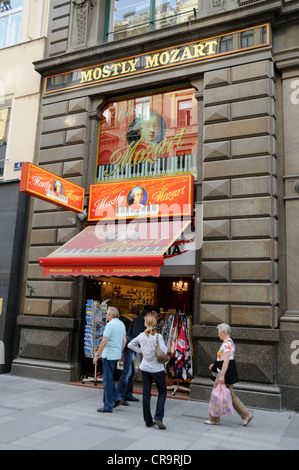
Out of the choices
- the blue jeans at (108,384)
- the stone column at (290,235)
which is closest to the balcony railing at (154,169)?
the stone column at (290,235)

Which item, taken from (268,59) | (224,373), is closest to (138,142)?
(268,59)

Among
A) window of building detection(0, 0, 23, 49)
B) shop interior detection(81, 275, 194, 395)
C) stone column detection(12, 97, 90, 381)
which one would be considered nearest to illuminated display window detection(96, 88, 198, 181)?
stone column detection(12, 97, 90, 381)

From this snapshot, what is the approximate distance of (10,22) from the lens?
1395cm

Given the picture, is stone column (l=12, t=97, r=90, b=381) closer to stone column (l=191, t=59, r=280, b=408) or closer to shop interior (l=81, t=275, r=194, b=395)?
shop interior (l=81, t=275, r=194, b=395)

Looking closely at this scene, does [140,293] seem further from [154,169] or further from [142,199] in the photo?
[154,169]

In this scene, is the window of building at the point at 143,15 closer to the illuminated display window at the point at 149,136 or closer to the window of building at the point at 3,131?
the illuminated display window at the point at 149,136

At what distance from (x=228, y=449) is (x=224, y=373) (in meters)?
1.29

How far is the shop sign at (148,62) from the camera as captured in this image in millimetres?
9977

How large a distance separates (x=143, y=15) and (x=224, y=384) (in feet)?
33.4

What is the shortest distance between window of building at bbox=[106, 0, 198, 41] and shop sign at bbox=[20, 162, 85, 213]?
4.97 m

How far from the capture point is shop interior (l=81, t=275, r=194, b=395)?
9805 millimetres

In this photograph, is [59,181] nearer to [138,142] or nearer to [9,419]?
[138,142]

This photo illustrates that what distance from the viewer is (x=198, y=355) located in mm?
8922

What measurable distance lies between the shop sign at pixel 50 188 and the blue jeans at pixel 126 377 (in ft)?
12.6
